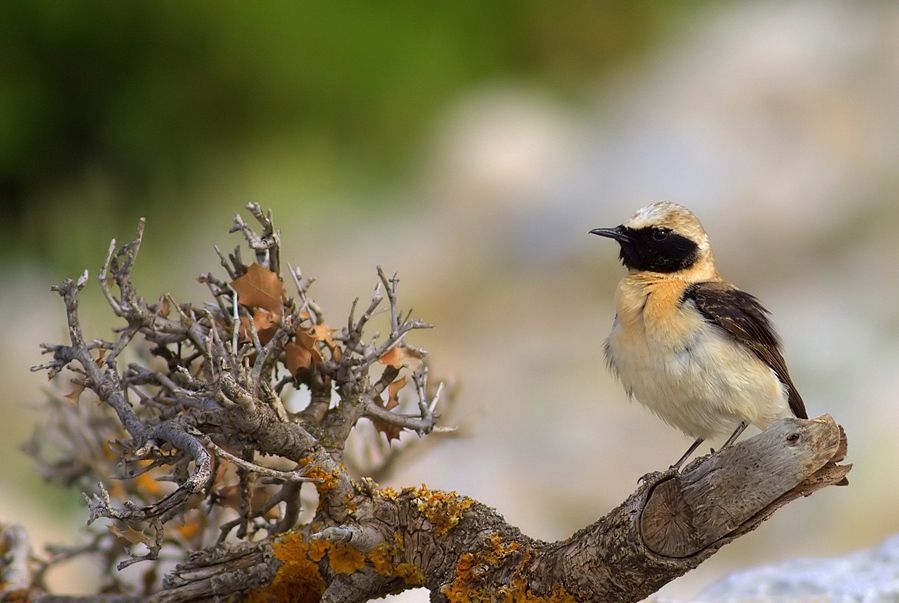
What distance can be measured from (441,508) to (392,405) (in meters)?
0.38

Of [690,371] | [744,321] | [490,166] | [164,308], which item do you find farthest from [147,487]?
[490,166]

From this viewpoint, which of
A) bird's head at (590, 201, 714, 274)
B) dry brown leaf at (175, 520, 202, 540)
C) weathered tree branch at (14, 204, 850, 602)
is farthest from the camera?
dry brown leaf at (175, 520, 202, 540)

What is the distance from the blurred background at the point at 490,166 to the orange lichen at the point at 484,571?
4.47 m

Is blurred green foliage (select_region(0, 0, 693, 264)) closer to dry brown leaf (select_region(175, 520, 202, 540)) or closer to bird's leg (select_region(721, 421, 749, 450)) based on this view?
dry brown leaf (select_region(175, 520, 202, 540))

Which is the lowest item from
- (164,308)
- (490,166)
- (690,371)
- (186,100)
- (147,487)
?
(690,371)

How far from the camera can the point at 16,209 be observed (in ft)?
34.2

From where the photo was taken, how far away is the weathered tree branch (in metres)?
2.67

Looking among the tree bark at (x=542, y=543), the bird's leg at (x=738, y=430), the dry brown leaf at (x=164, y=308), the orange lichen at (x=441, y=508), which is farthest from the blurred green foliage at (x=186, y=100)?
the orange lichen at (x=441, y=508)

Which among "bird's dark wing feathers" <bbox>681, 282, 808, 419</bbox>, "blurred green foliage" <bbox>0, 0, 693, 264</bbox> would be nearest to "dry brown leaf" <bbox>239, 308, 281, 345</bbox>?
"bird's dark wing feathers" <bbox>681, 282, 808, 419</bbox>

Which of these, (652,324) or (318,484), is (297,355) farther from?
(652,324)

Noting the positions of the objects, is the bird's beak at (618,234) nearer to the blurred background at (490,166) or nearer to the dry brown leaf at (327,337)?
the dry brown leaf at (327,337)

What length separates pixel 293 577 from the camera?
3258 millimetres

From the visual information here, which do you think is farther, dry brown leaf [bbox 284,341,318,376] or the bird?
the bird

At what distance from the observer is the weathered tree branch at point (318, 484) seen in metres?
2.67
